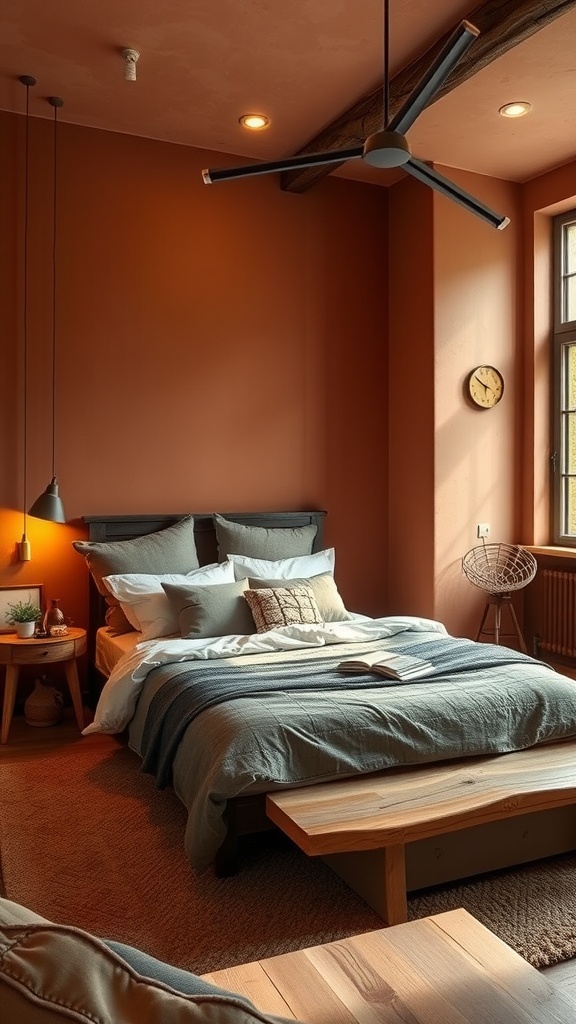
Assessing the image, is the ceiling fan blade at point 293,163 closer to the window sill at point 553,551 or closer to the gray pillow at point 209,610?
the gray pillow at point 209,610

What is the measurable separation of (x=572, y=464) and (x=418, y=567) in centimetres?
122

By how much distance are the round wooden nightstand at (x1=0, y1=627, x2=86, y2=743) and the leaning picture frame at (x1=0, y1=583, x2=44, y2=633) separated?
0.67 feet

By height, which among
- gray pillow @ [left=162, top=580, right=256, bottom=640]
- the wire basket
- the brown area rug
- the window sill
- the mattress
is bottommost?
the brown area rug

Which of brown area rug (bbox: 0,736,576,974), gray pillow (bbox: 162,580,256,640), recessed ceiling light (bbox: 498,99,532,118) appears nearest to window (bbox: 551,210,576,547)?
recessed ceiling light (bbox: 498,99,532,118)

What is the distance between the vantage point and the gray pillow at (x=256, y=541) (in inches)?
185

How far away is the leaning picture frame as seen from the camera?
4312 millimetres

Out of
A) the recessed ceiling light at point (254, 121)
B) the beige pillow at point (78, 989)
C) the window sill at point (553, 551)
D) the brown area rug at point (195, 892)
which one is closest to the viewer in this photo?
the beige pillow at point (78, 989)

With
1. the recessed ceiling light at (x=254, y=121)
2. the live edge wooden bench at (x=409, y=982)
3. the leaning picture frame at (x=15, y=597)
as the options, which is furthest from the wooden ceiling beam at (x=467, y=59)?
the live edge wooden bench at (x=409, y=982)

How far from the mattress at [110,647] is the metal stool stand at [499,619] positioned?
7.24 ft

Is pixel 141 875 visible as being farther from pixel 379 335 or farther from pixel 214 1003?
pixel 379 335

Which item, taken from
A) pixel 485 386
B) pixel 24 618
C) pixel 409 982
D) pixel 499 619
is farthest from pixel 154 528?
pixel 409 982

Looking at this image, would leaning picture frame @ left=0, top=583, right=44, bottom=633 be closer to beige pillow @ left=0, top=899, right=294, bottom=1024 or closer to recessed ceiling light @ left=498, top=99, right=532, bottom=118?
recessed ceiling light @ left=498, top=99, right=532, bottom=118

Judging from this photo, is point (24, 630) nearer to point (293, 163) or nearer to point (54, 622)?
point (54, 622)

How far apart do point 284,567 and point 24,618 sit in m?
1.46
